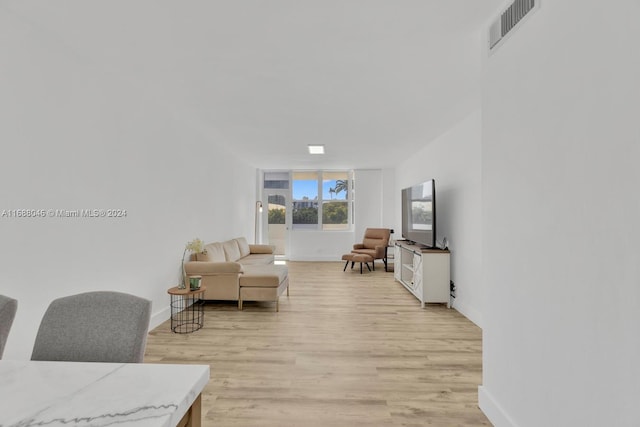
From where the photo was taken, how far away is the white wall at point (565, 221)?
109 cm

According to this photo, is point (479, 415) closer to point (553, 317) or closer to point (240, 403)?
point (553, 317)

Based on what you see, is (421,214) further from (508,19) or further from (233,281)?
(508,19)

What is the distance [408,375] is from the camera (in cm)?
247

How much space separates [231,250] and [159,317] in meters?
2.06

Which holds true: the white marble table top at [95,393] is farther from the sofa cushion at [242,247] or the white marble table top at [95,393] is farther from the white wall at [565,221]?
the sofa cushion at [242,247]

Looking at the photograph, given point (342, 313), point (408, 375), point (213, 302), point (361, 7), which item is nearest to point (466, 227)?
point (342, 313)

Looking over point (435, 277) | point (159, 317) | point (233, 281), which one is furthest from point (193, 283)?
point (435, 277)

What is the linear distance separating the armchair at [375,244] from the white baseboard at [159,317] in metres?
4.52

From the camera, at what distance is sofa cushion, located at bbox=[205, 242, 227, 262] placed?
443 centimetres

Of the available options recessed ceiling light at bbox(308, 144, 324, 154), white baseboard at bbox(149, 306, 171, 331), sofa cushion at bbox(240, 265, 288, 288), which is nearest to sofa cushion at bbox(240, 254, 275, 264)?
sofa cushion at bbox(240, 265, 288, 288)

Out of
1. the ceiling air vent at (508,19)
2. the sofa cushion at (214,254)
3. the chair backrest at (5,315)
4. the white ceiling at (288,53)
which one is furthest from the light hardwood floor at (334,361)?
the white ceiling at (288,53)

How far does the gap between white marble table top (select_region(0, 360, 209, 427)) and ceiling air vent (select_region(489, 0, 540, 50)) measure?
2309 millimetres

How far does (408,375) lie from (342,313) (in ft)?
5.44

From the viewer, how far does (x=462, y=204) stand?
13.5 ft
